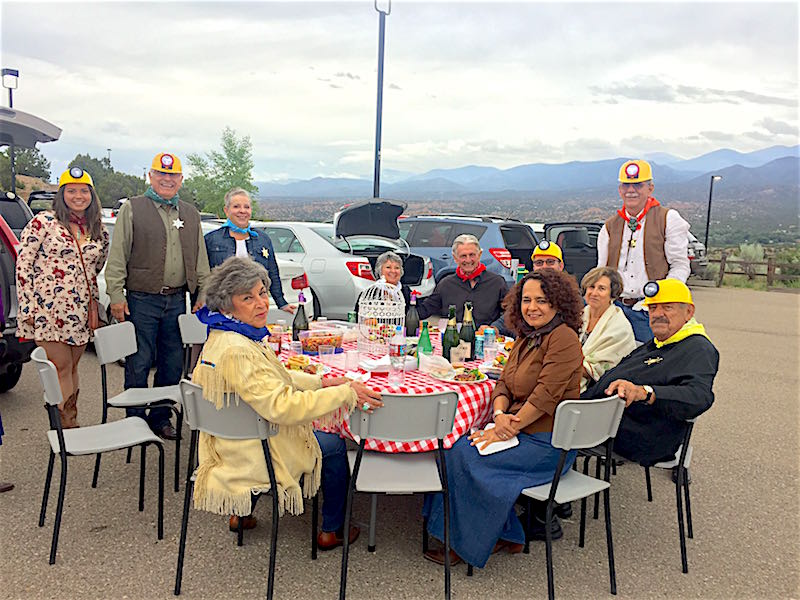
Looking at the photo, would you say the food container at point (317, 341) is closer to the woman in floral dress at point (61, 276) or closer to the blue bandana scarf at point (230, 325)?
the blue bandana scarf at point (230, 325)

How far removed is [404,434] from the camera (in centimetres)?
263

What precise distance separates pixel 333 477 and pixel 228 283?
105 centimetres

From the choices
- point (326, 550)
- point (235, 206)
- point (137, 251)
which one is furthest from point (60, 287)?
point (326, 550)

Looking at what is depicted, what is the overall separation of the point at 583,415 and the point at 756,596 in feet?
4.05

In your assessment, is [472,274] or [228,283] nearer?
[228,283]

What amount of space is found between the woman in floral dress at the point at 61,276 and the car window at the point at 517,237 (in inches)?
239

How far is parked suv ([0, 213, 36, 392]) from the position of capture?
15.3 ft

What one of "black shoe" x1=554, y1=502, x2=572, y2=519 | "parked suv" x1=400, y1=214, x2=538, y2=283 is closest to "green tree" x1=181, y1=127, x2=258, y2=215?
"parked suv" x1=400, y1=214, x2=538, y2=283

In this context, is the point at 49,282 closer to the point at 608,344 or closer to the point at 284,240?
the point at 284,240

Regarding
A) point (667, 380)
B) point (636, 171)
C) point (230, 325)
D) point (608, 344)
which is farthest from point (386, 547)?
point (636, 171)

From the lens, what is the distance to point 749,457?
464cm

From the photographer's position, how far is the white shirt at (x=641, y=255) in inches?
168

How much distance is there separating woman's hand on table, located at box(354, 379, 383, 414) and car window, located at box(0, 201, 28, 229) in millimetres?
4433

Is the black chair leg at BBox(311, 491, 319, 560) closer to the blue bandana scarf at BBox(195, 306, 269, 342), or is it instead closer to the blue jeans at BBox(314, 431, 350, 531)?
the blue jeans at BBox(314, 431, 350, 531)
